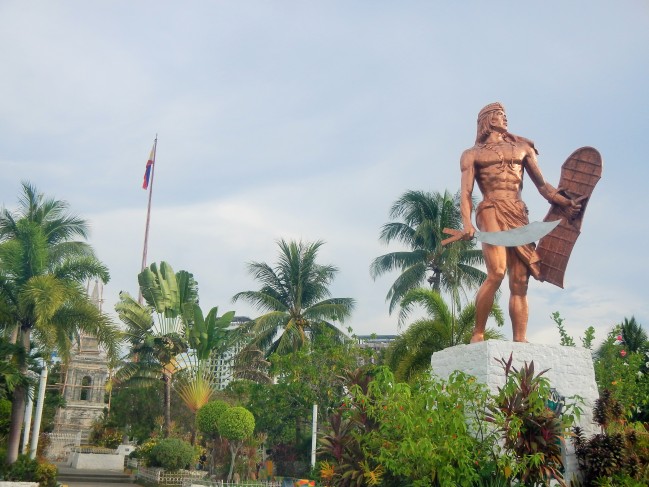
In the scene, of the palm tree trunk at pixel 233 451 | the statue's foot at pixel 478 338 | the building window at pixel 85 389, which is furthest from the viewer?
the building window at pixel 85 389

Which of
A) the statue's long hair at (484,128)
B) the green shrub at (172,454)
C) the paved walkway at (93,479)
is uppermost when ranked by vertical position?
the statue's long hair at (484,128)

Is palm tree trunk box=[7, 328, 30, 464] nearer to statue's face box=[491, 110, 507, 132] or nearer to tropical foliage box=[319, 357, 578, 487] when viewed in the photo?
tropical foliage box=[319, 357, 578, 487]

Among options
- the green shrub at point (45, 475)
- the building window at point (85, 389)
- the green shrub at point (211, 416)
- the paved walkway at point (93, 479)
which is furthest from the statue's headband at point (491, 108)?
the building window at point (85, 389)

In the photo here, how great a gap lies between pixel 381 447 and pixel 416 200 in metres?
14.7

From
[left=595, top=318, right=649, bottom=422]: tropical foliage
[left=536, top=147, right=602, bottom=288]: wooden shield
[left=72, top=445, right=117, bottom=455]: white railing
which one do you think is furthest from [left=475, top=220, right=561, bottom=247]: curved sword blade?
[left=72, top=445, right=117, bottom=455]: white railing

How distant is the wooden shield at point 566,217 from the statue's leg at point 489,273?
68 centimetres

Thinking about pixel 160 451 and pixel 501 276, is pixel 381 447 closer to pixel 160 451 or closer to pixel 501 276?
pixel 501 276

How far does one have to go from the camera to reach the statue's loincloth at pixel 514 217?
26.9 feet

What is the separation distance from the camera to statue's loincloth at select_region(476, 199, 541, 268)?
820cm

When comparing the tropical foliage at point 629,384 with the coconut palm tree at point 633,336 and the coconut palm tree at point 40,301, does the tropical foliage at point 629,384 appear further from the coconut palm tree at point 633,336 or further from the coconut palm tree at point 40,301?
the coconut palm tree at point 40,301

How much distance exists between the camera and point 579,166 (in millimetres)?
8414

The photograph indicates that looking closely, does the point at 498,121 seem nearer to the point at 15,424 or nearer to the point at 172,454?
the point at 15,424

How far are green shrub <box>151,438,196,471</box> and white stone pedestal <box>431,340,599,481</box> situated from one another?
13735 millimetres

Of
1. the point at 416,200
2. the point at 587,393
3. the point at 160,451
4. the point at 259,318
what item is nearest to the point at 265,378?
the point at 259,318
